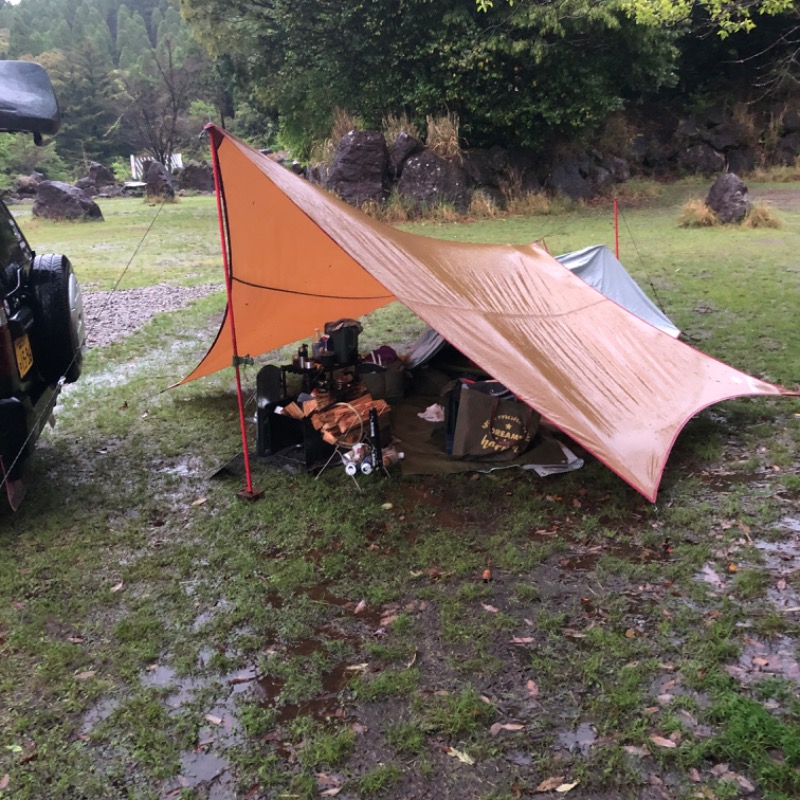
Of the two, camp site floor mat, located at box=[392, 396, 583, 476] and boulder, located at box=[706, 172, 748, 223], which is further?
boulder, located at box=[706, 172, 748, 223]

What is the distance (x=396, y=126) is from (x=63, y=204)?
10.0 metres

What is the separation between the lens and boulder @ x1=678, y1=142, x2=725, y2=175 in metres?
18.7

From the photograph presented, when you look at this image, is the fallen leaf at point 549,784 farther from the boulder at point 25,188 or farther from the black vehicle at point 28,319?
the boulder at point 25,188

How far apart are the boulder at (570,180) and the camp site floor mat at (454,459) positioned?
1297cm

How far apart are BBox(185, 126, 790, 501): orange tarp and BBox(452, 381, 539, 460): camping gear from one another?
372 mm

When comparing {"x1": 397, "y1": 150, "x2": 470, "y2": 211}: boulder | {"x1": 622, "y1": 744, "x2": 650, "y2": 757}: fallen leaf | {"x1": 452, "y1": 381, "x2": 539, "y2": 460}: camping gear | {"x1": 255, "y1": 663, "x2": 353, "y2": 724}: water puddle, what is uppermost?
{"x1": 397, "y1": 150, "x2": 470, "y2": 211}: boulder

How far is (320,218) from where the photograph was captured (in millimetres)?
4070

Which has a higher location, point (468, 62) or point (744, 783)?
point (468, 62)

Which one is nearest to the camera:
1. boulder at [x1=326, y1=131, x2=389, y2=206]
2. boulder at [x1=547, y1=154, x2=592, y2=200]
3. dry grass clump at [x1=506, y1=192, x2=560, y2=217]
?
boulder at [x1=326, y1=131, x2=389, y2=206]

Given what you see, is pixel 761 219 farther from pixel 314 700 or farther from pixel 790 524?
pixel 314 700

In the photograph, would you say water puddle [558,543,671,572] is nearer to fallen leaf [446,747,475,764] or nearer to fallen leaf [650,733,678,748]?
fallen leaf [650,733,678,748]

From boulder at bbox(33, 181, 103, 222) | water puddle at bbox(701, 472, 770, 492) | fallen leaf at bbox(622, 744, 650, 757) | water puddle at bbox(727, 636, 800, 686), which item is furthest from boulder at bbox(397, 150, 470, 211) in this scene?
fallen leaf at bbox(622, 744, 650, 757)

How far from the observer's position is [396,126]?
1602cm

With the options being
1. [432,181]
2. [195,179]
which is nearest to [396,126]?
[432,181]
